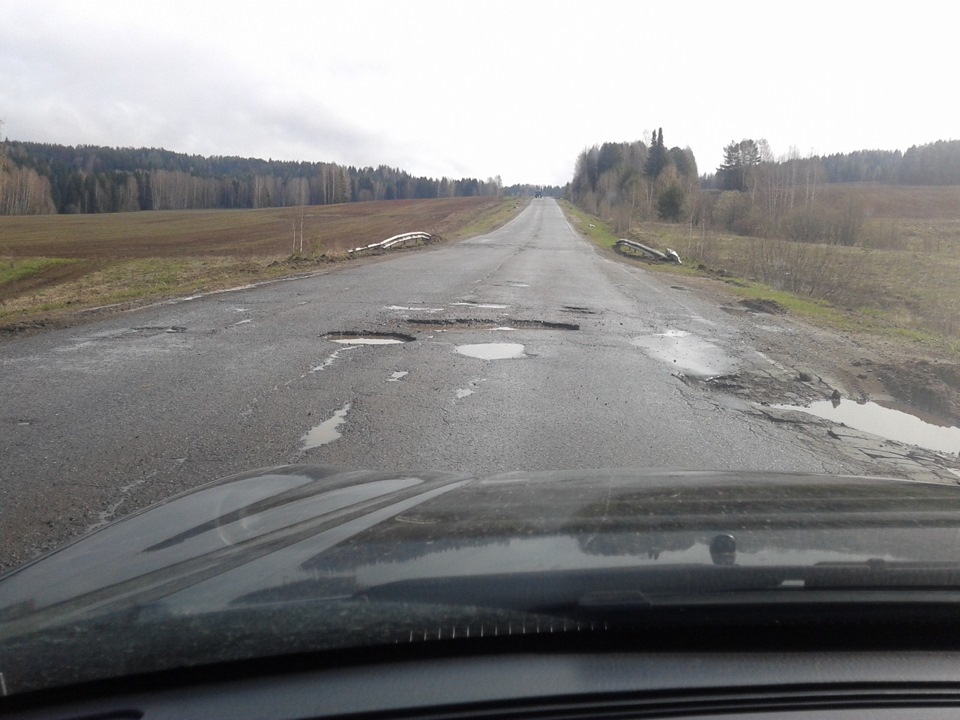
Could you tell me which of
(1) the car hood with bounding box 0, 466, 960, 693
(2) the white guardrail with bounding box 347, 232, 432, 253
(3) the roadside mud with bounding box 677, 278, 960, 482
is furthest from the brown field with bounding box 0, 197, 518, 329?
(1) the car hood with bounding box 0, 466, 960, 693

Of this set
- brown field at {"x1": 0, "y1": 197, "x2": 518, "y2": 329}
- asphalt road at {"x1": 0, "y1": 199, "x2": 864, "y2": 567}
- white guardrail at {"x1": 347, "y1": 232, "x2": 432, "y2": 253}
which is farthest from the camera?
white guardrail at {"x1": 347, "y1": 232, "x2": 432, "y2": 253}

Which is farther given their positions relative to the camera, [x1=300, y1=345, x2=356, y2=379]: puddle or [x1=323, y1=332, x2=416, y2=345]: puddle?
[x1=323, y1=332, x2=416, y2=345]: puddle

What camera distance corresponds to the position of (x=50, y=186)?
316 ft

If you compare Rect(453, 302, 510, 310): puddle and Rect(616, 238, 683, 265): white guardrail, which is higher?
Rect(616, 238, 683, 265): white guardrail

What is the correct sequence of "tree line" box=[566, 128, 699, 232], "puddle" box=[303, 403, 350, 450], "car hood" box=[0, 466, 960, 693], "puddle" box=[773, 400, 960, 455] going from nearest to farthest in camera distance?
"car hood" box=[0, 466, 960, 693] → "puddle" box=[303, 403, 350, 450] → "puddle" box=[773, 400, 960, 455] → "tree line" box=[566, 128, 699, 232]

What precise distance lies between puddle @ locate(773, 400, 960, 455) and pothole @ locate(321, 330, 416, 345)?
201 inches

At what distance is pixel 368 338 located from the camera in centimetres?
1070

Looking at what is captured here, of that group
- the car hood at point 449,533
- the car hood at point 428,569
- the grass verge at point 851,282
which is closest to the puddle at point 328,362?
the car hood at point 449,533

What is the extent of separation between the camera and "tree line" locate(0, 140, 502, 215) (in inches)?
3656

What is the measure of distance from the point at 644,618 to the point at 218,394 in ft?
20.6

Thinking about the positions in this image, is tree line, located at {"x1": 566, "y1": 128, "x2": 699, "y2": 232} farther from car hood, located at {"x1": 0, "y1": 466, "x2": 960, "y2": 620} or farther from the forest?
car hood, located at {"x1": 0, "y1": 466, "x2": 960, "y2": 620}

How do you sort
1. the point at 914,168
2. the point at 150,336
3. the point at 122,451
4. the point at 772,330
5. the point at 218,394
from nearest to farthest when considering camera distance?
the point at 122,451, the point at 218,394, the point at 150,336, the point at 772,330, the point at 914,168

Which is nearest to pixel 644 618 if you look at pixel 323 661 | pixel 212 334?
pixel 323 661

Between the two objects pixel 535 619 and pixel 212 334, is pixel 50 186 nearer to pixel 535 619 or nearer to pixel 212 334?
pixel 212 334
